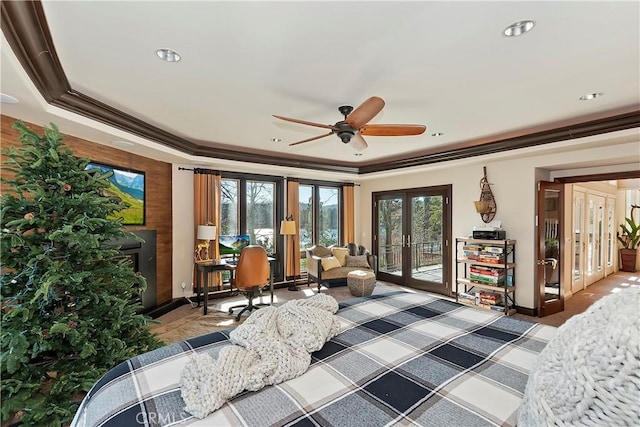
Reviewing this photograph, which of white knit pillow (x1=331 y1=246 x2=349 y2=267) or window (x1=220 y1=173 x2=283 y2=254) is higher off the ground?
window (x1=220 y1=173 x2=283 y2=254)

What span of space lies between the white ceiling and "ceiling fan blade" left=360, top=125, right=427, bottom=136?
0.29 m

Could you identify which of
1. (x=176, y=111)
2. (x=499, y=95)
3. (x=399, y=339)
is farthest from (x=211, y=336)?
(x=499, y=95)

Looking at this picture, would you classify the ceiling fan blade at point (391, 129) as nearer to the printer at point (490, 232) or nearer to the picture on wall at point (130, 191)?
the printer at point (490, 232)

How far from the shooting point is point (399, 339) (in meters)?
1.59

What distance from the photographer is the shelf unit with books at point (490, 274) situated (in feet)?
13.8

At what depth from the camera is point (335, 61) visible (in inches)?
82.3

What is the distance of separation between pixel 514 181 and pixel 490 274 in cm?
144

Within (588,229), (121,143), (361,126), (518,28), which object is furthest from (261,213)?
(588,229)

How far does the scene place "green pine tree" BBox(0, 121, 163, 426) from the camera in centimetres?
174

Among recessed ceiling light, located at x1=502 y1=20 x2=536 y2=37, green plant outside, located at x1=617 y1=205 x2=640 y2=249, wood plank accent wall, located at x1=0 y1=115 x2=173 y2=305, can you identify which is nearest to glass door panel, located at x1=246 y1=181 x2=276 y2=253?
wood plank accent wall, located at x1=0 y1=115 x2=173 y2=305

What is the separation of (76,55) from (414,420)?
2.87 m

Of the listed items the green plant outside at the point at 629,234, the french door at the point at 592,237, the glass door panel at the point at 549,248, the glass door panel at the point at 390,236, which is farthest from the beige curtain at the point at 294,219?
the green plant outside at the point at 629,234

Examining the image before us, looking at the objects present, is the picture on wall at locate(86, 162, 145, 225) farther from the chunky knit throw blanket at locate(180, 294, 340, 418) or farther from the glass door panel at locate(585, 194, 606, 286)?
the glass door panel at locate(585, 194, 606, 286)

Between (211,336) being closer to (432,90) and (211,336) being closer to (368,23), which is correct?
(368,23)
